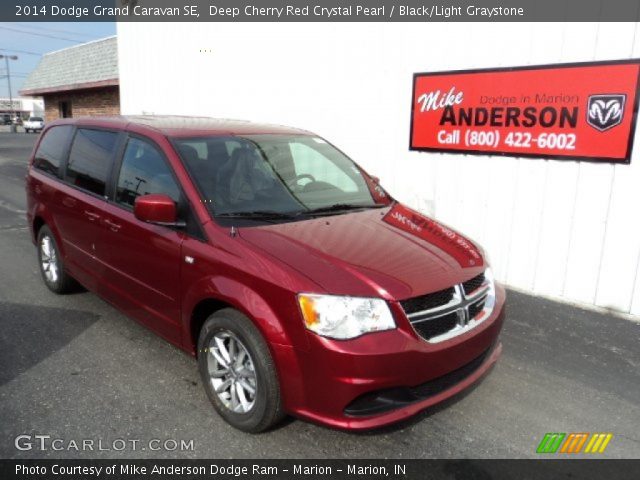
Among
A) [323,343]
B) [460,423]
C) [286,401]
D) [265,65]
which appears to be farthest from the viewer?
[265,65]

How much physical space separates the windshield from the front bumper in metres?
1.11

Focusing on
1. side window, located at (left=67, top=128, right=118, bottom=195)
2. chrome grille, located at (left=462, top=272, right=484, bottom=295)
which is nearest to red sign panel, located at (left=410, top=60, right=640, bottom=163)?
chrome grille, located at (left=462, top=272, right=484, bottom=295)

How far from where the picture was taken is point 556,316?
4.95 meters

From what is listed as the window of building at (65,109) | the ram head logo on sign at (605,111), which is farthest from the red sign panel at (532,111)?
the window of building at (65,109)

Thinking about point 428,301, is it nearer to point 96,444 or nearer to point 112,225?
point 96,444

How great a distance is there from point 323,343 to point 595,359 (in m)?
2.68

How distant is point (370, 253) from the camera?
9.79ft

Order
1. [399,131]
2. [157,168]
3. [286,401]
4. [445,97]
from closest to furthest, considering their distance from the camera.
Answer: [286,401]
[157,168]
[445,97]
[399,131]

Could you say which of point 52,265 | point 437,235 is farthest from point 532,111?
point 52,265

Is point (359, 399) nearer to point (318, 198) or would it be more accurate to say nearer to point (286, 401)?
point (286, 401)

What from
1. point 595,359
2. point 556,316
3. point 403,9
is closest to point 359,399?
point 595,359

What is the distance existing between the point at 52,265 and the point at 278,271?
11.2 ft

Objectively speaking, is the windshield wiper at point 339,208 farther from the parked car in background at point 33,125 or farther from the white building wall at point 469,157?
the parked car in background at point 33,125

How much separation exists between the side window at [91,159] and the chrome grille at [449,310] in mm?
2697
